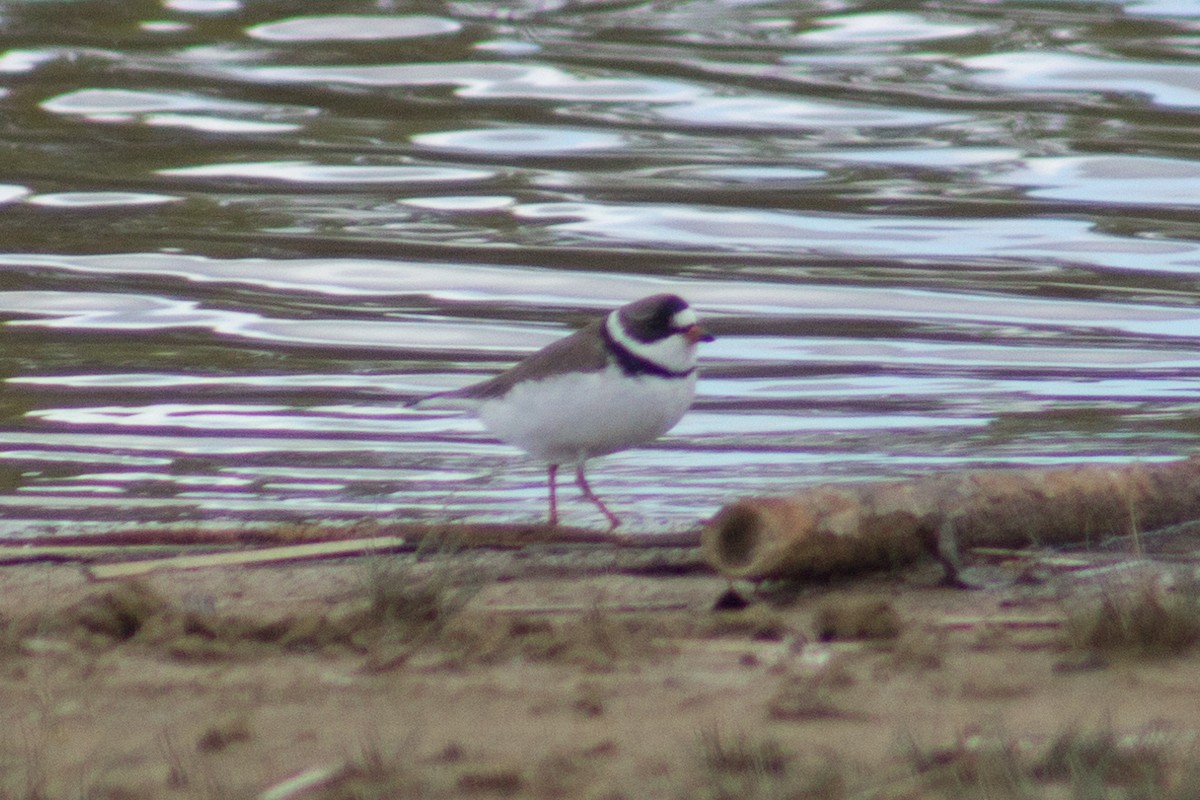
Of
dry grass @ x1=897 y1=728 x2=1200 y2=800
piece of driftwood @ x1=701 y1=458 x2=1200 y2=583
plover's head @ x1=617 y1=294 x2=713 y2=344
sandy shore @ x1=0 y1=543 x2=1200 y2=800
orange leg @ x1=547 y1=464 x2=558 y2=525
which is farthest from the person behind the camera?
orange leg @ x1=547 y1=464 x2=558 y2=525

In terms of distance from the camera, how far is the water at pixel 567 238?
7.19 metres

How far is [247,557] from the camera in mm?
4895

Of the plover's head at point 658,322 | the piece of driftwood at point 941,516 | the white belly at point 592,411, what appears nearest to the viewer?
the piece of driftwood at point 941,516

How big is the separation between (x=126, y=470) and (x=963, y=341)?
433cm

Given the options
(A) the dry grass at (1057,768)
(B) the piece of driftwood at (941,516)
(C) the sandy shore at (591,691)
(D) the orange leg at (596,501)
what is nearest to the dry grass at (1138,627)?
(C) the sandy shore at (591,691)

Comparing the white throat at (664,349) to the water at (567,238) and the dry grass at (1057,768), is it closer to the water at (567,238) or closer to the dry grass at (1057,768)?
the water at (567,238)

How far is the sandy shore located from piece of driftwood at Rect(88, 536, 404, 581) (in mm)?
273

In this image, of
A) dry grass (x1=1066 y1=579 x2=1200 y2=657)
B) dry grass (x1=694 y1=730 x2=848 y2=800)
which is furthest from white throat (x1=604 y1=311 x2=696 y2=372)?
dry grass (x1=694 y1=730 x2=848 y2=800)

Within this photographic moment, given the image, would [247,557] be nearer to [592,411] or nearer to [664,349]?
[592,411]

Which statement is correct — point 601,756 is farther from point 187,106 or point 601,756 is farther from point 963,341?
point 187,106

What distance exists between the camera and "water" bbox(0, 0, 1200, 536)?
719 cm

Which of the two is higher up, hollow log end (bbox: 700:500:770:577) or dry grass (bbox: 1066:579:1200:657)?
dry grass (bbox: 1066:579:1200:657)

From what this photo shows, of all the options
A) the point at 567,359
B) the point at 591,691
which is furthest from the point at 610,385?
the point at 591,691

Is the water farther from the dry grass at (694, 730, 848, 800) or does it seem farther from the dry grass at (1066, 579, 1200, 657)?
the dry grass at (694, 730, 848, 800)
